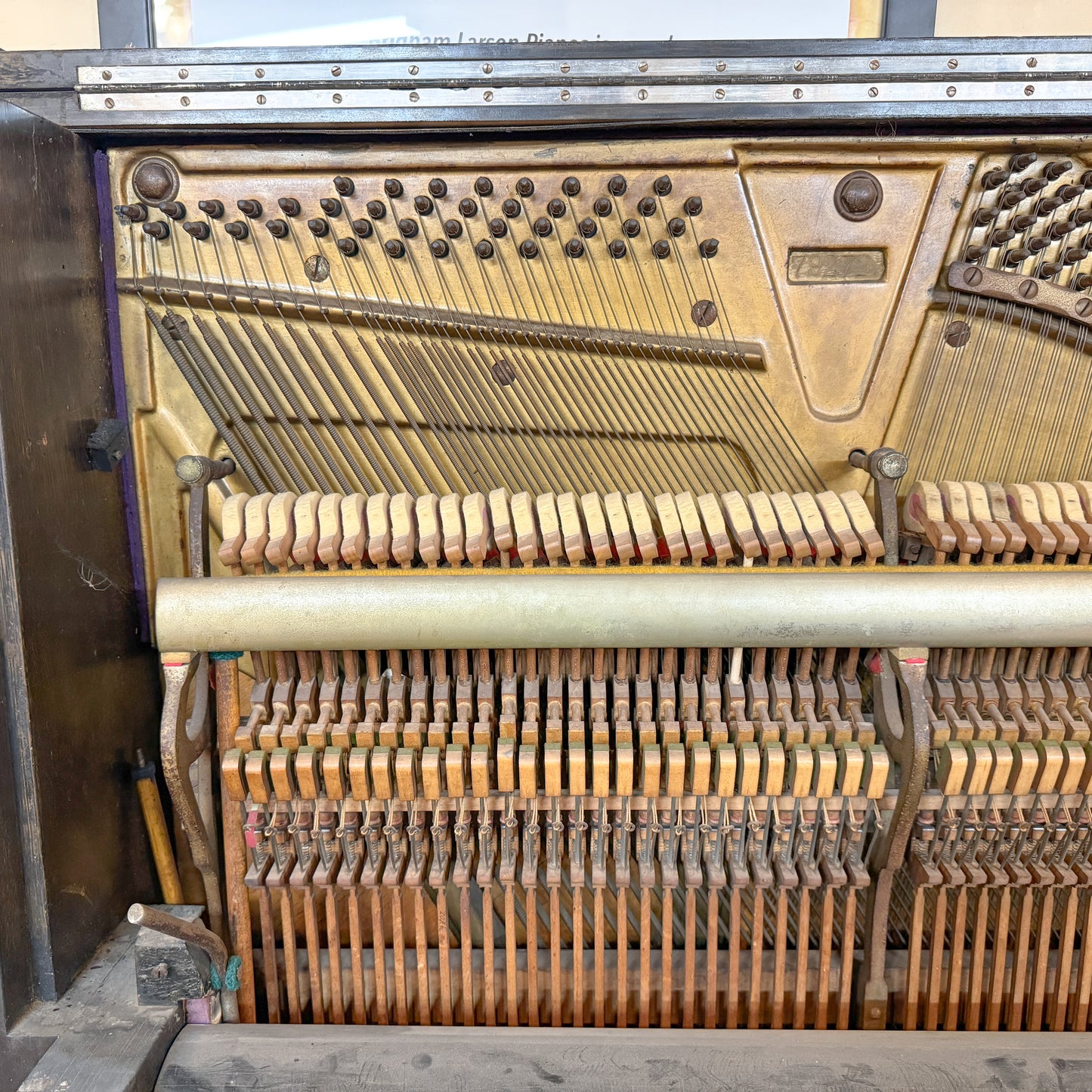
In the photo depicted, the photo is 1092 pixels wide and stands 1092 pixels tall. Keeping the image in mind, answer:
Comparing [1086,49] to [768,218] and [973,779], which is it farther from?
[973,779]

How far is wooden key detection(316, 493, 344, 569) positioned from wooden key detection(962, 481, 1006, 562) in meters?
1.27

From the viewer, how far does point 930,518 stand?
1641 millimetres

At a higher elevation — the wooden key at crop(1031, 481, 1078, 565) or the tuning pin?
the tuning pin

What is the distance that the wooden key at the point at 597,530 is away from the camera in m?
1.59

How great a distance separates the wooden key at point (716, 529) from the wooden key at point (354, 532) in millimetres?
681

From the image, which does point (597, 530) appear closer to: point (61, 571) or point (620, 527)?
point (620, 527)

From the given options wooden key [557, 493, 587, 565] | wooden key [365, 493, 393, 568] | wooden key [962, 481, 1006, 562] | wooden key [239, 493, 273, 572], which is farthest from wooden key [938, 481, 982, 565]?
wooden key [239, 493, 273, 572]

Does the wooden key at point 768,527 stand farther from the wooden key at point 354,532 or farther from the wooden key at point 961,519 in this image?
the wooden key at point 354,532

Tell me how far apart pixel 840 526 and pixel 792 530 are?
0.10 m

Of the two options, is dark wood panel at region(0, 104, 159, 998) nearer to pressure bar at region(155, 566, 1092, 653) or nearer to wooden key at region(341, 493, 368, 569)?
pressure bar at region(155, 566, 1092, 653)

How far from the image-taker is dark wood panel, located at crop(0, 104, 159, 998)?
1.50 m

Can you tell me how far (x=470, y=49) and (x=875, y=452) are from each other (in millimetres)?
1141

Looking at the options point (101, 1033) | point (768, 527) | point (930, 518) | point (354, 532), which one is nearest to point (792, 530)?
point (768, 527)

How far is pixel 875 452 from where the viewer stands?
167 centimetres
